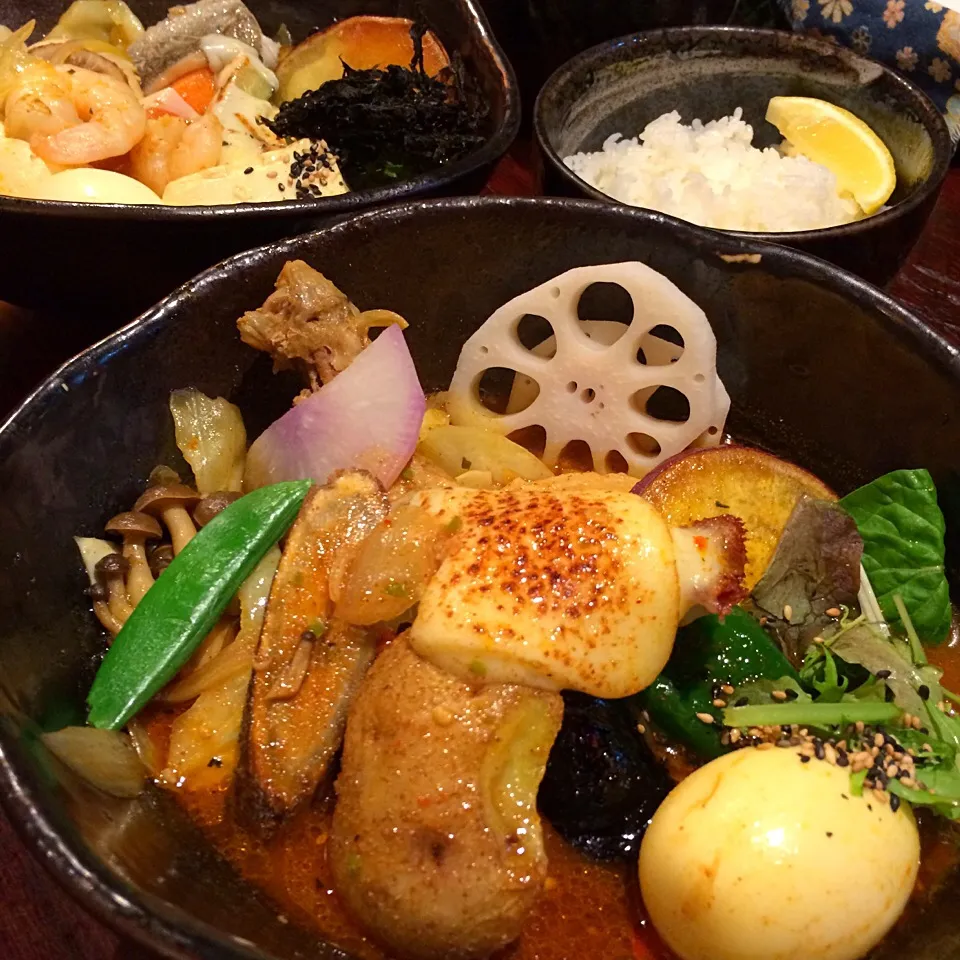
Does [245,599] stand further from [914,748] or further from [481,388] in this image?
[914,748]

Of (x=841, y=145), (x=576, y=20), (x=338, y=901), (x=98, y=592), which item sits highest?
(x=576, y=20)

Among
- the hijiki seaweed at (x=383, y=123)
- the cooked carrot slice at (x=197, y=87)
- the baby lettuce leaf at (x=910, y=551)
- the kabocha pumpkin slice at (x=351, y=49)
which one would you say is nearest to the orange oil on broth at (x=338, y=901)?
the baby lettuce leaf at (x=910, y=551)

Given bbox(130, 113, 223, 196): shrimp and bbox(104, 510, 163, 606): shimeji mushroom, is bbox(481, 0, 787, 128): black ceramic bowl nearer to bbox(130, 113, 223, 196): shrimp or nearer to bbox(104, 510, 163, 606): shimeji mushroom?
bbox(130, 113, 223, 196): shrimp

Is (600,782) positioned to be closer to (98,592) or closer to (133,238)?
(98,592)

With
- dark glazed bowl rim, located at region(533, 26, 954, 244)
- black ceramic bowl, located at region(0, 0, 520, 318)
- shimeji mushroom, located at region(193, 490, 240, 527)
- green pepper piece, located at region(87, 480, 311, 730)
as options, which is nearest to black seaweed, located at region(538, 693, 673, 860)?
green pepper piece, located at region(87, 480, 311, 730)

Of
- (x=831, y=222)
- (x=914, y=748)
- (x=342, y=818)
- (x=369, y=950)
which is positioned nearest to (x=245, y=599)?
(x=342, y=818)

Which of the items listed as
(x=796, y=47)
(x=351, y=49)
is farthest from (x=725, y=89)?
(x=351, y=49)
